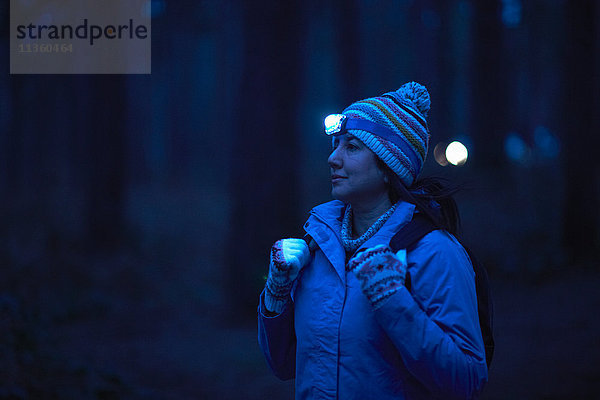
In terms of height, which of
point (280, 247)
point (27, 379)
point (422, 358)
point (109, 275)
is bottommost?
point (27, 379)

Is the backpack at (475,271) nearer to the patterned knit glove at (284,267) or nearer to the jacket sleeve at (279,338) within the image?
the patterned knit glove at (284,267)

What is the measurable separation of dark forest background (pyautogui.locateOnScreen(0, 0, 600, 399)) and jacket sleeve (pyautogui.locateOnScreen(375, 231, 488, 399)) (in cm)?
340

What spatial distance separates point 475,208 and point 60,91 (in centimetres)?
562

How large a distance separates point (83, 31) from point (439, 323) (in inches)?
225

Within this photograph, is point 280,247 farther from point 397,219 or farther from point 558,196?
point 558,196

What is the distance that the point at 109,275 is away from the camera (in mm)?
6523

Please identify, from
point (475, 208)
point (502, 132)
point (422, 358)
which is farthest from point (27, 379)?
point (502, 132)

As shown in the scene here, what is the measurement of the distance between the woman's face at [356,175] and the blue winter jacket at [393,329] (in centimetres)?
12

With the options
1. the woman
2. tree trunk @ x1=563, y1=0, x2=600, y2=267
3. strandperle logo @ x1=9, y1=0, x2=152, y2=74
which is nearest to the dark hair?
the woman

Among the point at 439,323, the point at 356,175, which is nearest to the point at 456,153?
the point at 356,175

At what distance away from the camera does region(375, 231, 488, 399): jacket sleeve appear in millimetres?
1719

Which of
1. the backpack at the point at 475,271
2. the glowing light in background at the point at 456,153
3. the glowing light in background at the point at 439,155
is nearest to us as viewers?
the backpack at the point at 475,271

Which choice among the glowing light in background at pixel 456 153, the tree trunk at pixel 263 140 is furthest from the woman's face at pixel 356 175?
the glowing light in background at pixel 456 153

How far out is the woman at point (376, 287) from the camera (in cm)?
175
